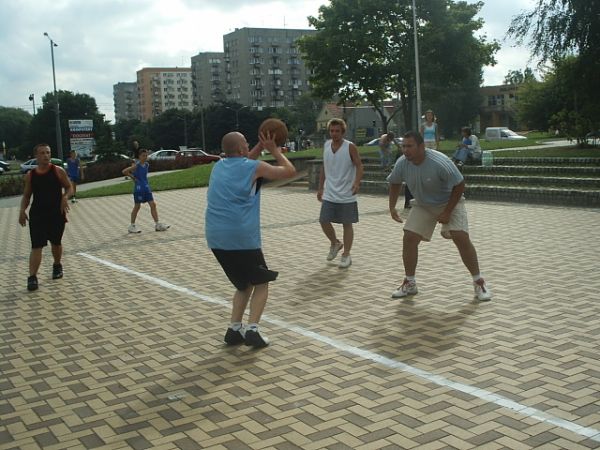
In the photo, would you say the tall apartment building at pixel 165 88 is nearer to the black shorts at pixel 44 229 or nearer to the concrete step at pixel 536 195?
the concrete step at pixel 536 195

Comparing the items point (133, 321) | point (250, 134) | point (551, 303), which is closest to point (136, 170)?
point (133, 321)

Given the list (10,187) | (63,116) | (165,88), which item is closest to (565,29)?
(10,187)

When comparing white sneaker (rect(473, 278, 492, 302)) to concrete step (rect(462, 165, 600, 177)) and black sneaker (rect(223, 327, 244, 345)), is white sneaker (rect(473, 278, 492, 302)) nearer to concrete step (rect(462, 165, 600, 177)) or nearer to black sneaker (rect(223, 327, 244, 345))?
black sneaker (rect(223, 327, 244, 345))

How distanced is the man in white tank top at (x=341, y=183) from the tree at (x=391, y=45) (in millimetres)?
25659

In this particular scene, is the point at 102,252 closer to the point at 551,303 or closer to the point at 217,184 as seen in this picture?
the point at 217,184

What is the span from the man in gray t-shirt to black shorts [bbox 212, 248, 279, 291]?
200cm

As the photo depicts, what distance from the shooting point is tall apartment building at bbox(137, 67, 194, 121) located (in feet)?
618

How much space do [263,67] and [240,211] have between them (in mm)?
149756

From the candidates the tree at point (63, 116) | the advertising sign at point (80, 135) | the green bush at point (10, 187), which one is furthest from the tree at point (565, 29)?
the tree at point (63, 116)

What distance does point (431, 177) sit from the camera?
670 cm

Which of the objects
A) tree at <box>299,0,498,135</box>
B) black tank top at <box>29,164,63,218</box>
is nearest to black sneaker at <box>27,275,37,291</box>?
black tank top at <box>29,164,63,218</box>

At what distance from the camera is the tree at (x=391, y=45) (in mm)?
33969

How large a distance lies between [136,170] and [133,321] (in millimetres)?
7641

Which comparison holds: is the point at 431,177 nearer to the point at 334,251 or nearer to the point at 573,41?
the point at 334,251
